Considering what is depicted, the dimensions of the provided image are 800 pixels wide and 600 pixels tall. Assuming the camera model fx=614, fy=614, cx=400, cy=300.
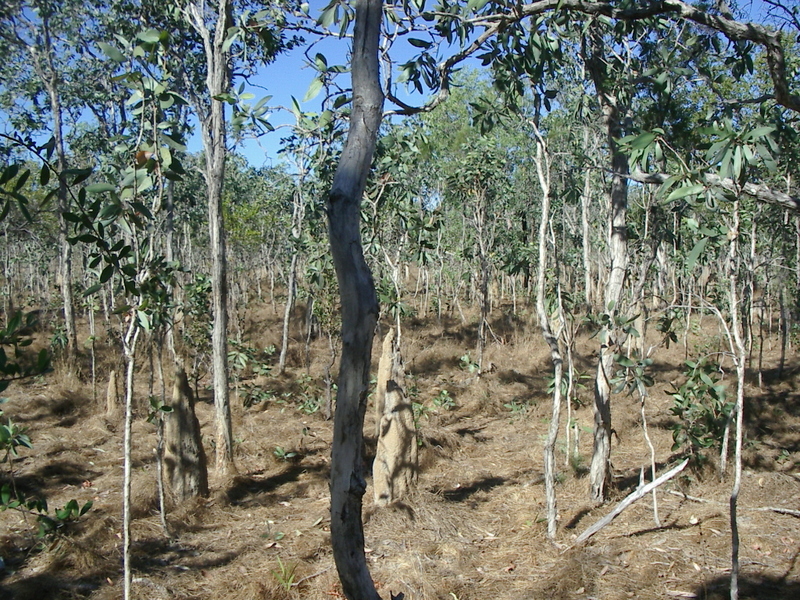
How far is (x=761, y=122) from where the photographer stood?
175 inches

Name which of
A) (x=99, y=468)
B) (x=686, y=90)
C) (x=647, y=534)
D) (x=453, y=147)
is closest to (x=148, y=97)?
(x=647, y=534)

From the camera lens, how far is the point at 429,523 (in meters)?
6.20

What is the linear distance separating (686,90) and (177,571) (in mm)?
8468

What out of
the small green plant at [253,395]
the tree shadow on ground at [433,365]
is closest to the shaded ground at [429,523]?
the small green plant at [253,395]

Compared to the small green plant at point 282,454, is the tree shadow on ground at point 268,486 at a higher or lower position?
lower

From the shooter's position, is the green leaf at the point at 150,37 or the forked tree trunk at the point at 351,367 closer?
the forked tree trunk at the point at 351,367

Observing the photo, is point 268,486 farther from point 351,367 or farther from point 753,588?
point 351,367

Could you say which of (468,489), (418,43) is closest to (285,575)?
(468,489)

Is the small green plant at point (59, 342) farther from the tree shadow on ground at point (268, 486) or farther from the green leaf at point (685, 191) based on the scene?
the green leaf at point (685, 191)

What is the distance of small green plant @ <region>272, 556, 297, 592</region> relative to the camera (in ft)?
15.8

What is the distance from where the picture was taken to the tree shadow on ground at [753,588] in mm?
4633

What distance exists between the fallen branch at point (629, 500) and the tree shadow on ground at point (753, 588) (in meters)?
0.79

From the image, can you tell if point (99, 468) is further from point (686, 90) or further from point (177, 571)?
point (686, 90)

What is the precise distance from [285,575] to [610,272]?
13.7 feet
